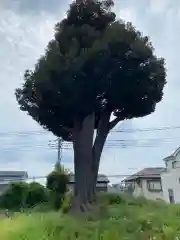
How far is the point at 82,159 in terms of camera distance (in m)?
8.41

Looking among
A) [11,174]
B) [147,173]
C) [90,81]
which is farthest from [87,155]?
[11,174]

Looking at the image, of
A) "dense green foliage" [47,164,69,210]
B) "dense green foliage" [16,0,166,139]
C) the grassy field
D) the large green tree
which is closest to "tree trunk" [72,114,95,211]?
the large green tree

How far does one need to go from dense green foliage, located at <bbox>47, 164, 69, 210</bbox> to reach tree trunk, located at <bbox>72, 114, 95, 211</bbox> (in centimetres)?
528

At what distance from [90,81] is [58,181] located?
23.2 feet

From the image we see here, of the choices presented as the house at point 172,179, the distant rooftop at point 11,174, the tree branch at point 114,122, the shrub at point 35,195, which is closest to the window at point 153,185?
the house at point 172,179

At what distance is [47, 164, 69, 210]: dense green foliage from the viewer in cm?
1373

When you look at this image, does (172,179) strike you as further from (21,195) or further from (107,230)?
(107,230)

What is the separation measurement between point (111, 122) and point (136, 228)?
4.67 m

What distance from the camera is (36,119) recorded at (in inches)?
374

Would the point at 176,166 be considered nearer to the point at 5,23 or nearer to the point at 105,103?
the point at 105,103

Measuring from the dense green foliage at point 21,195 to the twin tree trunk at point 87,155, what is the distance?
916cm

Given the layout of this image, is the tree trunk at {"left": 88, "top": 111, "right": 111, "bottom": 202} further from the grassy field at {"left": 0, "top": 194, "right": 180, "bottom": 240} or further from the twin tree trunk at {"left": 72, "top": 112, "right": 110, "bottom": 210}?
the grassy field at {"left": 0, "top": 194, "right": 180, "bottom": 240}

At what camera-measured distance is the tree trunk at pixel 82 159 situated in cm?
818

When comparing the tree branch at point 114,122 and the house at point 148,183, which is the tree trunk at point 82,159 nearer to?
the tree branch at point 114,122
